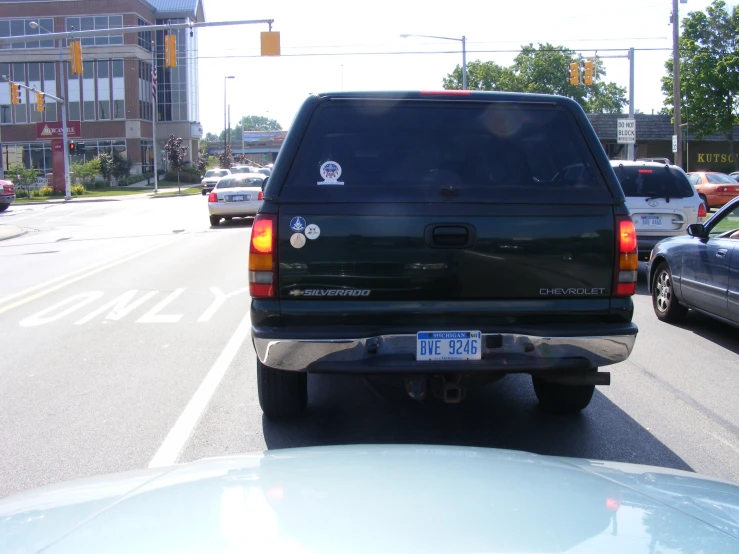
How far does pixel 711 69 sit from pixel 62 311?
150 feet

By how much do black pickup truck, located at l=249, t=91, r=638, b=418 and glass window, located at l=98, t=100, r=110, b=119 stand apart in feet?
228

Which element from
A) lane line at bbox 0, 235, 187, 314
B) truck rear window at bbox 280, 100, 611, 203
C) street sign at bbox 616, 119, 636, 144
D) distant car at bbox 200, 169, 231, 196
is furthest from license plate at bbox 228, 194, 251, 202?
distant car at bbox 200, 169, 231, 196

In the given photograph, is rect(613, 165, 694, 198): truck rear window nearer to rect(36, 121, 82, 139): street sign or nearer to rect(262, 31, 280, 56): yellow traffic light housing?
rect(262, 31, 280, 56): yellow traffic light housing

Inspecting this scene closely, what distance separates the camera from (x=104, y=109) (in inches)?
2719

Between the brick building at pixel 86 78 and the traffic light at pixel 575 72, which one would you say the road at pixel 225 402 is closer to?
the traffic light at pixel 575 72

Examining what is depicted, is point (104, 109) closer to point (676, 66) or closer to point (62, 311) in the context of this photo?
point (676, 66)

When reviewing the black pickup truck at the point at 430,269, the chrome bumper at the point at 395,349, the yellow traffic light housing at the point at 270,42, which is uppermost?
the yellow traffic light housing at the point at 270,42

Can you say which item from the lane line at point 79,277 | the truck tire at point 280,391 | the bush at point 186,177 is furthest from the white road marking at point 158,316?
the bush at point 186,177

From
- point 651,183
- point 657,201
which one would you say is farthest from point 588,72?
point 657,201

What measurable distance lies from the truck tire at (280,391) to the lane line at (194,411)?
22.3 inches

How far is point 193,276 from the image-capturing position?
508 inches

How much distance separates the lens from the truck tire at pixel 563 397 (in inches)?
213

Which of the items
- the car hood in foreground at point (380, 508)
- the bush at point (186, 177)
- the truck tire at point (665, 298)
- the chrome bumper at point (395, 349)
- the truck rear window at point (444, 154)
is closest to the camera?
the car hood in foreground at point (380, 508)

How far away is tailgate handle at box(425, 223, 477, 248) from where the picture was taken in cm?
442
